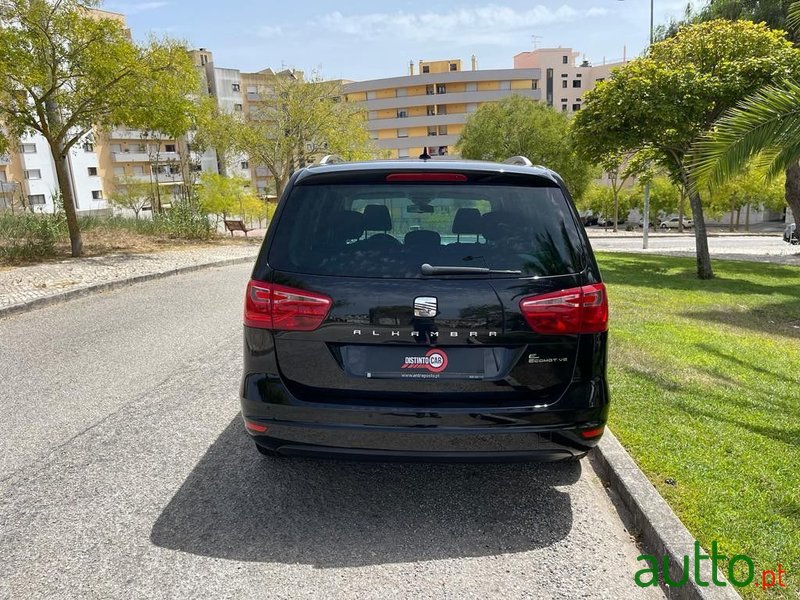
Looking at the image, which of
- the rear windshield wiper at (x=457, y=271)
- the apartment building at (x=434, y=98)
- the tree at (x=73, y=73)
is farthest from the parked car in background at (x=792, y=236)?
the apartment building at (x=434, y=98)

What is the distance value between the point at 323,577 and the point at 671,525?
65.1 inches

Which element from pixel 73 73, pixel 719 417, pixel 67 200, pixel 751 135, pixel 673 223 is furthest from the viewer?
pixel 673 223

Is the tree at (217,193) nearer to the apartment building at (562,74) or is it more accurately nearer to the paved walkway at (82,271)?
the paved walkway at (82,271)

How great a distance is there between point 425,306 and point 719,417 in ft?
8.74

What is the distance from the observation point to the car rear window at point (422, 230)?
9.34ft

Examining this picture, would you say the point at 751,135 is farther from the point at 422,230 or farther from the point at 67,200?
the point at 67,200

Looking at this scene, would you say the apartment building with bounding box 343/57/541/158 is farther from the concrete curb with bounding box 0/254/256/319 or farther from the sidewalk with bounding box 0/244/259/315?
the concrete curb with bounding box 0/254/256/319

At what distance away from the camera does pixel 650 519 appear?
2.83 meters

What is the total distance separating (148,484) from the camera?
3.46 m

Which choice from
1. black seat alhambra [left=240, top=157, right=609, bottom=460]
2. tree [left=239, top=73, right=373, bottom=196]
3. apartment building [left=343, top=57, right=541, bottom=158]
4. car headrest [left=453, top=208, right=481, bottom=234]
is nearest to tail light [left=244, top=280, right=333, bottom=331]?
black seat alhambra [left=240, top=157, right=609, bottom=460]

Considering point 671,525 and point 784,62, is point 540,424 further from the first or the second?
point 784,62

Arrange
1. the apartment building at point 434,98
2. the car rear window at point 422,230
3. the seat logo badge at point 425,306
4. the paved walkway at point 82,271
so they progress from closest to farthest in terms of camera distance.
Result: 1. the seat logo badge at point 425,306
2. the car rear window at point 422,230
3. the paved walkway at point 82,271
4. the apartment building at point 434,98

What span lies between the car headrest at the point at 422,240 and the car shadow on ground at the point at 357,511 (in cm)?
129

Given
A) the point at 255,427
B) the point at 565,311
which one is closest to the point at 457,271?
the point at 565,311
